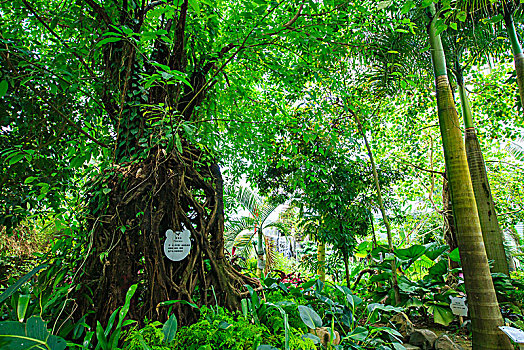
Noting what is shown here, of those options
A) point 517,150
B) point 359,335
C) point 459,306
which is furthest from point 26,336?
point 517,150

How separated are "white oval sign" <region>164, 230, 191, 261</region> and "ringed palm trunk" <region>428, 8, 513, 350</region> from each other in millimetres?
1771

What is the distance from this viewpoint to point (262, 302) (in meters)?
1.72

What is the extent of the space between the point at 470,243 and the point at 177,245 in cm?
185

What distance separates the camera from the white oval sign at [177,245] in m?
1.64

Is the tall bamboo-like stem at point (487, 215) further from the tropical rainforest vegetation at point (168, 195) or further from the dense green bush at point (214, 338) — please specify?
the dense green bush at point (214, 338)

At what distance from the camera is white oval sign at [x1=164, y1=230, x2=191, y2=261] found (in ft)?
5.39

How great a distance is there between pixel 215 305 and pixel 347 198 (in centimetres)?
289

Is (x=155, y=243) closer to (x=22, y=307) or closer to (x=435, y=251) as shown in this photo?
(x=22, y=307)

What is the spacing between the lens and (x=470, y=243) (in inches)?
74.3

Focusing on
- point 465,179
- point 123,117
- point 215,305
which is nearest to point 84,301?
point 215,305

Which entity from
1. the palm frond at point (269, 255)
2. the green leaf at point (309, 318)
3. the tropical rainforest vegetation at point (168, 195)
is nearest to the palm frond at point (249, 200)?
the palm frond at point (269, 255)

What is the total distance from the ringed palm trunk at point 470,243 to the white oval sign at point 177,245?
1.77 m

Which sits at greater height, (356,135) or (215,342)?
(356,135)

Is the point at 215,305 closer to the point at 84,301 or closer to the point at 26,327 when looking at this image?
the point at 84,301
